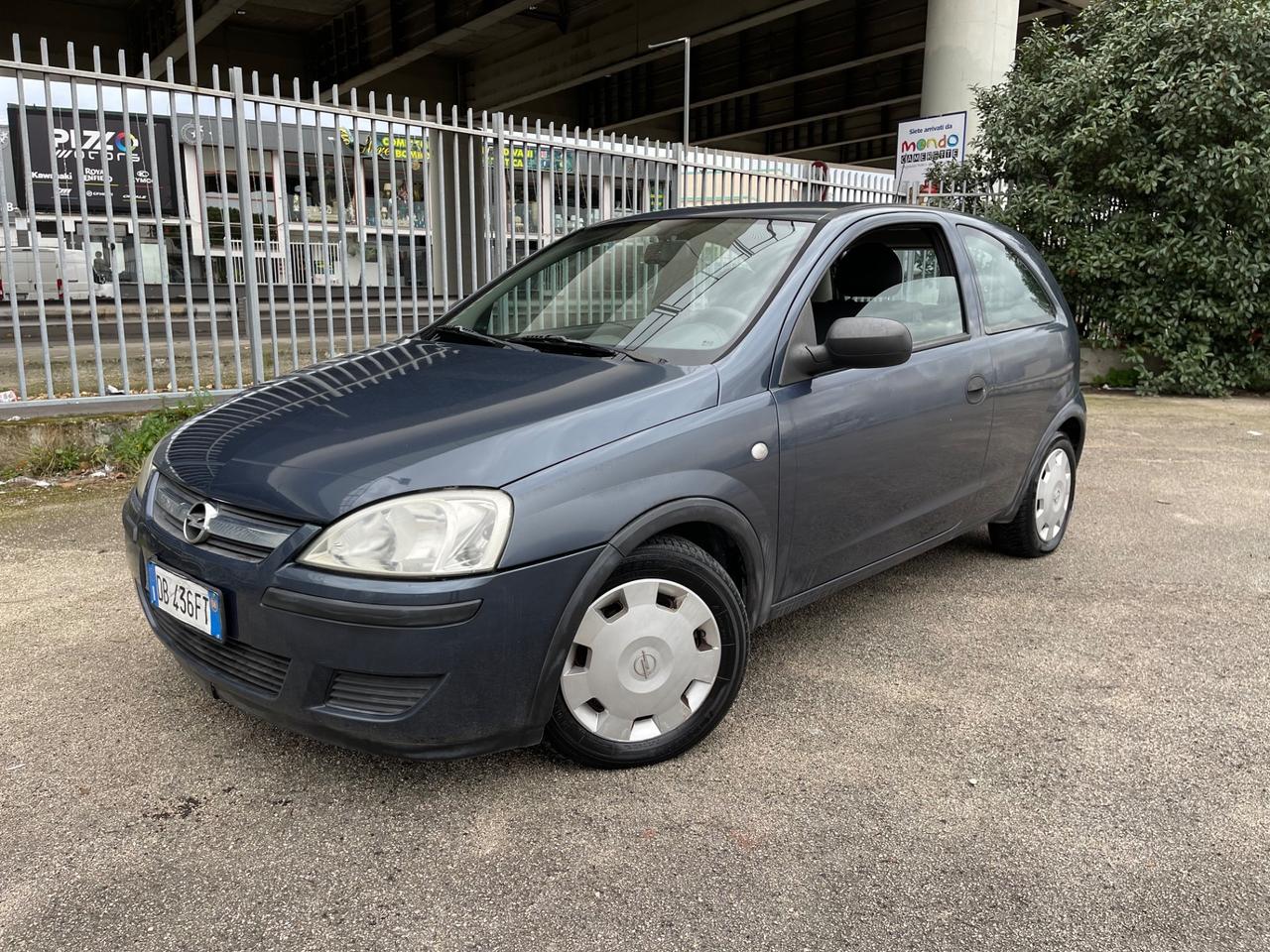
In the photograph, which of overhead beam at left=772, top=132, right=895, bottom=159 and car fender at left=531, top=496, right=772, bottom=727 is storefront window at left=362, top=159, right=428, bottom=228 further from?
overhead beam at left=772, top=132, right=895, bottom=159

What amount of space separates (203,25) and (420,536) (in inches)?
889

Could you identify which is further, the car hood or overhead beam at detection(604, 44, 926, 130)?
overhead beam at detection(604, 44, 926, 130)

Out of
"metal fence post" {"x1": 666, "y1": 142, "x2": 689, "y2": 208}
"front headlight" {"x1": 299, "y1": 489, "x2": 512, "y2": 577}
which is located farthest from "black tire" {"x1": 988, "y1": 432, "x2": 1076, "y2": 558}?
"metal fence post" {"x1": 666, "y1": 142, "x2": 689, "y2": 208}

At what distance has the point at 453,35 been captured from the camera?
65.8 feet

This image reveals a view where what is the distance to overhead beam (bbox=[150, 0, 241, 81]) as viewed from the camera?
19.1 meters

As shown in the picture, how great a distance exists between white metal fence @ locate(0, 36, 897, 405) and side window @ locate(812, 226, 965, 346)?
4.33 meters

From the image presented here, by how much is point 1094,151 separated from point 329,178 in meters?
7.20

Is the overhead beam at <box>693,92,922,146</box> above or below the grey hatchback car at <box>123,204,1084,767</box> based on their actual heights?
above

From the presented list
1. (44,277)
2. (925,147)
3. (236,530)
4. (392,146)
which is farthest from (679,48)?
(236,530)

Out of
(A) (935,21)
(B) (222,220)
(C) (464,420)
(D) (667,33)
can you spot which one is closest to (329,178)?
(B) (222,220)

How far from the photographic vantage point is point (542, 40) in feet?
78.5

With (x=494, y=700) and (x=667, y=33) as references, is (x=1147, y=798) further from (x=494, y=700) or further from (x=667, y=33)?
(x=667, y=33)

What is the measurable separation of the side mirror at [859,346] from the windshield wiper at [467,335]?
36.3 inches

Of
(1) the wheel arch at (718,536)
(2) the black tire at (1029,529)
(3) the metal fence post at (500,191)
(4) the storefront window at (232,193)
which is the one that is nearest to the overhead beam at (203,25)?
(3) the metal fence post at (500,191)
